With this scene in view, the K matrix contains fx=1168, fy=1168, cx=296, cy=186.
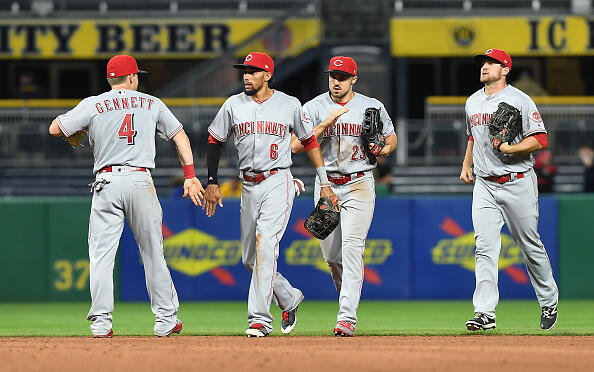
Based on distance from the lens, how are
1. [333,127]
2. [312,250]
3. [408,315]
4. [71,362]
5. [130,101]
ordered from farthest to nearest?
1. [312,250]
2. [408,315]
3. [333,127]
4. [130,101]
5. [71,362]

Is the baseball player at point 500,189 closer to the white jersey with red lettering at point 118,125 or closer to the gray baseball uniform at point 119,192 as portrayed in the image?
the gray baseball uniform at point 119,192

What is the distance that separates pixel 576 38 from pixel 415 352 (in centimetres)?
1669

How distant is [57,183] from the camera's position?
784 inches

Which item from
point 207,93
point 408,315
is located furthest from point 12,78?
point 408,315

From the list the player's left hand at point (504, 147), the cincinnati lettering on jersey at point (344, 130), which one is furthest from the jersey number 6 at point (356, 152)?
the player's left hand at point (504, 147)

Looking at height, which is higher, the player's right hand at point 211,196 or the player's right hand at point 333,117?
the player's right hand at point 333,117

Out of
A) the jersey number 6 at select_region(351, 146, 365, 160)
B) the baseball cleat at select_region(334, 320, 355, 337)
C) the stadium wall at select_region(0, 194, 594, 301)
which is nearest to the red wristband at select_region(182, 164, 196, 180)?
the jersey number 6 at select_region(351, 146, 365, 160)

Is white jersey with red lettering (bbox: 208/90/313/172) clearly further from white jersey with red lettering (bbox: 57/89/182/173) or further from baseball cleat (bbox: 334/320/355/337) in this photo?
baseball cleat (bbox: 334/320/355/337)

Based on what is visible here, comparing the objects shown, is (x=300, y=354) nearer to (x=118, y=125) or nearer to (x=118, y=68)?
(x=118, y=125)

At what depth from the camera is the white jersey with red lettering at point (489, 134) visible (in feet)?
29.9

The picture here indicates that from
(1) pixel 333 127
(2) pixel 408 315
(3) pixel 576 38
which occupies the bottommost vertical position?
(2) pixel 408 315

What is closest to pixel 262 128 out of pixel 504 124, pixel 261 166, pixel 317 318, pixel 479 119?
pixel 261 166

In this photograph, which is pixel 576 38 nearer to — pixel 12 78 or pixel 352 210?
pixel 12 78

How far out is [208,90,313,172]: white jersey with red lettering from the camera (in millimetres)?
8625
